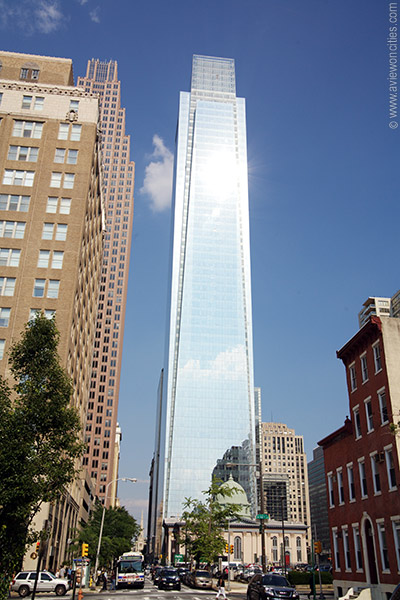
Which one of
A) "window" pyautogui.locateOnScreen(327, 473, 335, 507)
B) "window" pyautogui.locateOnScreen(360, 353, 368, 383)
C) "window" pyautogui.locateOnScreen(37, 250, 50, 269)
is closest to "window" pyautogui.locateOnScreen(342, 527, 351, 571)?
"window" pyautogui.locateOnScreen(327, 473, 335, 507)

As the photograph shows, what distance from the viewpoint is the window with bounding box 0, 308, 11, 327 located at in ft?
198

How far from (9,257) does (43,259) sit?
392 cm

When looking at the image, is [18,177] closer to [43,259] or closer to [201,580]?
[43,259]

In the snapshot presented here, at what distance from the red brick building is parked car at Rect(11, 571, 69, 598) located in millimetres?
21900

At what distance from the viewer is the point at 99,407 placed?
6447 inches

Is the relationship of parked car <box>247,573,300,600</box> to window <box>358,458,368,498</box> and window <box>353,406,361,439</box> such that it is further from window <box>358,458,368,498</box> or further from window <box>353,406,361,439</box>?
window <box>353,406,361,439</box>

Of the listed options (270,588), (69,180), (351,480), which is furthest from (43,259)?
(270,588)

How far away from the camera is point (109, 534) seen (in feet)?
312

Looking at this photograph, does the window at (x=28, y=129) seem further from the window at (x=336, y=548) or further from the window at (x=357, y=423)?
the window at (x=336, y=548)

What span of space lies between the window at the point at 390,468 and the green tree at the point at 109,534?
45.3m

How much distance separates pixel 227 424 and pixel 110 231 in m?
77.8

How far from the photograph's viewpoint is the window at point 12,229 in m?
65.0

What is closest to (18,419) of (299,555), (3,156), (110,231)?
(3,156)

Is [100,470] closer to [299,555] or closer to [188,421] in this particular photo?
[188,421]
